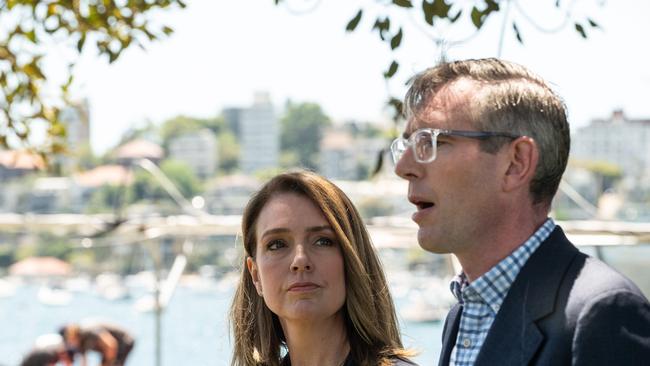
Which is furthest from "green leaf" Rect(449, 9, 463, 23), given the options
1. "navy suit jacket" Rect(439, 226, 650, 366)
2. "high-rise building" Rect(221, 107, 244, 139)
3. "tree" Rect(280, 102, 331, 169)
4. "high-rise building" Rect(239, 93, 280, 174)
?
"high-rise building" Rect(221, 107, 244, 139)

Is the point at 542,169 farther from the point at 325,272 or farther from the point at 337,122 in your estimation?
the point at 337,122

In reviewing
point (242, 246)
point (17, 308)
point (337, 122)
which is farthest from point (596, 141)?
point (242, 246)

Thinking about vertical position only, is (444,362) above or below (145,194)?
above

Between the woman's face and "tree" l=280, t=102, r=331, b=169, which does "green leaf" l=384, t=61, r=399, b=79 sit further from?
"tree" l=280, t=102, r=331, b=169

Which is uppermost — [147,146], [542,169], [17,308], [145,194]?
[542,169]

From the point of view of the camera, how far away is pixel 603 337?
8.41 feet

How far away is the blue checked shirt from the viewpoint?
2.83 metres

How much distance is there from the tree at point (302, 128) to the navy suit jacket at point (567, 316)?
13587 cm

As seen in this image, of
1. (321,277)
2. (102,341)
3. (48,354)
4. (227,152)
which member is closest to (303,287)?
(321,277)

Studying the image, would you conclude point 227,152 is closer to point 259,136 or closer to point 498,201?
point 259,136

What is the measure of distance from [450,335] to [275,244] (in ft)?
2.84

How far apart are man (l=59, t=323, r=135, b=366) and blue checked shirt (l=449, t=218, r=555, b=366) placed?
12.3 metres

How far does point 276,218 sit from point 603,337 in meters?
1.47

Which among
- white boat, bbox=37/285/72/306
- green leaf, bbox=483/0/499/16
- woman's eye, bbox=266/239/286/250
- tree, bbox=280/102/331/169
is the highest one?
green leaf, bbox=483/0/499/16
